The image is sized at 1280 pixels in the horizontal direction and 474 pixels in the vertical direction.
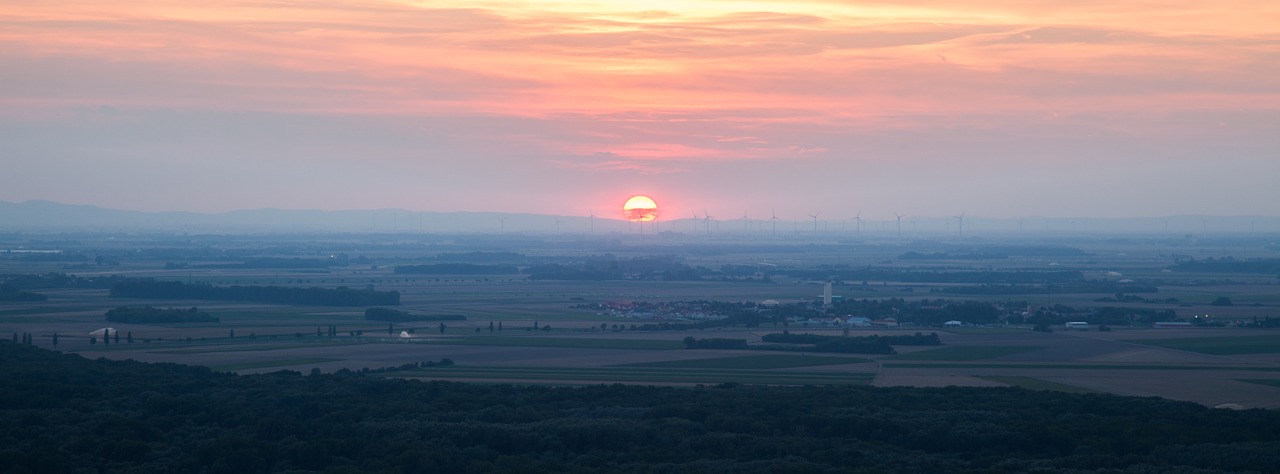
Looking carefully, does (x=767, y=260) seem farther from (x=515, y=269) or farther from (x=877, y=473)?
(x=877, y=473)

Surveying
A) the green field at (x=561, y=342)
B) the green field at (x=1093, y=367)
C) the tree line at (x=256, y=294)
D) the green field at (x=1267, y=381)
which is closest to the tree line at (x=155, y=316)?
the tree line at (x=256, y=294)

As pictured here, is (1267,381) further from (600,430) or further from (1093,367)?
(600,430)

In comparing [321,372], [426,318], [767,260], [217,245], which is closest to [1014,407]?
[321,372]

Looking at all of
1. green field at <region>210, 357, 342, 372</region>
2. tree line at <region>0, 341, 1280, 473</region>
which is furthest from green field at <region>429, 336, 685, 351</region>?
tree line at <region>0, 341, 1280, 473</region>

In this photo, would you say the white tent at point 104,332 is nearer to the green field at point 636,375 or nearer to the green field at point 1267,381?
the green field at point 636,375

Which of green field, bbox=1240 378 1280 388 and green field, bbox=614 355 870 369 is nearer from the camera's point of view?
green field, bbox=1240 378 1280 388

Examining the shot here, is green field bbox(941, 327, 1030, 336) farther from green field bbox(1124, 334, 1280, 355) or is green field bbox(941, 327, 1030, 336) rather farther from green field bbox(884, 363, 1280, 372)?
green field bbox(884, 363, 1280, 372)

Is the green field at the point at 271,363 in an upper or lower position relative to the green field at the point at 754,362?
upper
